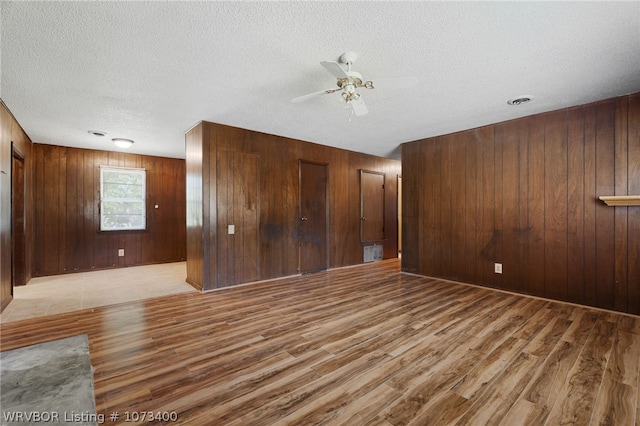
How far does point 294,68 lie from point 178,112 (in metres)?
2.00

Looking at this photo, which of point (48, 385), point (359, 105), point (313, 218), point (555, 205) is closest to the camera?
point (48, 385)

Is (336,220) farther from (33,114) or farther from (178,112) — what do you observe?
(33,114)

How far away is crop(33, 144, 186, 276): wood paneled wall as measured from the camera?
5.24m

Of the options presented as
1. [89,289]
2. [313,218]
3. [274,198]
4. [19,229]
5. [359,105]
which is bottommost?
[89,289]

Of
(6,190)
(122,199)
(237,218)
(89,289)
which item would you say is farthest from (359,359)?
(122,199)

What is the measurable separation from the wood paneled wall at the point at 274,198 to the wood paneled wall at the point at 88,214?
7.96 feet

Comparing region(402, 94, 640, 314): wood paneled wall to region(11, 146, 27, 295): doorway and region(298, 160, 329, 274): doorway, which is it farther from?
region(11, 146, 27, 295): doorway

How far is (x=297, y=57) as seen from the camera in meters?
2.37

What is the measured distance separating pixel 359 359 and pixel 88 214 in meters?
6.26

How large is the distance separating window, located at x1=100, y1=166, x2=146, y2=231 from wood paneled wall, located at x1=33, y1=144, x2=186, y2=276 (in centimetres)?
10

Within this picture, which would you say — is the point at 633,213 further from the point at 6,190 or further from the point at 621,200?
the point at 6,190

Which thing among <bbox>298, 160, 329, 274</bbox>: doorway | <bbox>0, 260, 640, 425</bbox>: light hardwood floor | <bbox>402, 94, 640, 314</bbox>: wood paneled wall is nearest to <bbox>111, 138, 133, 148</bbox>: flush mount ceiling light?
<bbox>0, 260, 640, 425</bbox>: light hardwood floor

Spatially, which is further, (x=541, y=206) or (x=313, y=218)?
(x=313, y=218)

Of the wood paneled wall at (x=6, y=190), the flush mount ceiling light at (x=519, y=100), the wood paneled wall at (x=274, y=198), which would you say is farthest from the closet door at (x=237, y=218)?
the flush mount ceiling light at (x=519, y=100)
